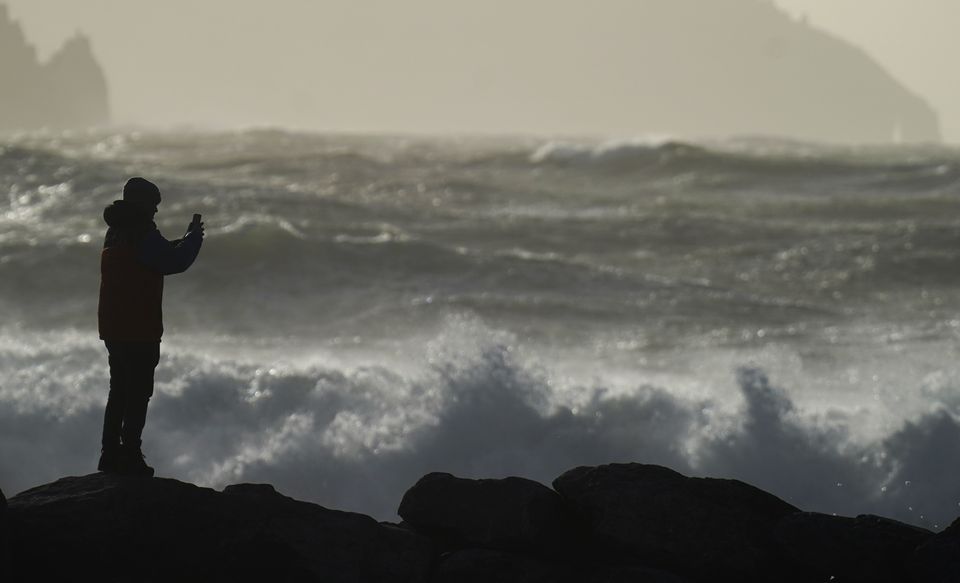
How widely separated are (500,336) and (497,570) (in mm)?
8014

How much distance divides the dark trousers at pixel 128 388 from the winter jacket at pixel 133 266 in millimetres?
54

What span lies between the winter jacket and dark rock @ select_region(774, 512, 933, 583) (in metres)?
2.89

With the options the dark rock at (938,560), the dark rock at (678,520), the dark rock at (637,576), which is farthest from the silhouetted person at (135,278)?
the dark rock at (938,560)

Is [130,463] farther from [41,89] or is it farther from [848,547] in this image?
[41,89]

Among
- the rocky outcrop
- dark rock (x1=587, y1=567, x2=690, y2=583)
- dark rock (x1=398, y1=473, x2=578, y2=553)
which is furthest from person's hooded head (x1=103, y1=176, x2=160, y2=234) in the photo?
dark rock (x1=587, y1=567, x2=690, y2=583)

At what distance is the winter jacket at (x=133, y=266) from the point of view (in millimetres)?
5426

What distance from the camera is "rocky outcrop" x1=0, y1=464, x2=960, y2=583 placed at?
5.22m

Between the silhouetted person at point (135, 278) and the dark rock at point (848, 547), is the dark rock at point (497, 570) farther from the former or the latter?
the silhouetted person at point (135, 278)

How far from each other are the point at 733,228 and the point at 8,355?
548 inches

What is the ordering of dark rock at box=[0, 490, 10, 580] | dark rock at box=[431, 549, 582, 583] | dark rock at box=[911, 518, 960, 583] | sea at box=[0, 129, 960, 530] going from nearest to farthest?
dark rock at box=[0, 490, 10, 580] < dark rock at box=[911, 518, 960, 583] < dark rock at box=[431, 549, 582, 583] < sea at box=[0, 129, 960, 530]

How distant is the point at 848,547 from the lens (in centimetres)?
539

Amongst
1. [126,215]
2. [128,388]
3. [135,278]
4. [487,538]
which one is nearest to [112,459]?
[128,388]

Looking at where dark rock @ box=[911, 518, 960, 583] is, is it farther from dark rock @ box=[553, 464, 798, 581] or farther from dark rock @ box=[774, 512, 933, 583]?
dark rock @ box=[553, 464, 798, 581]

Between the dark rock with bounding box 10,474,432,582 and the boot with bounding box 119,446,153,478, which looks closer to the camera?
the dark rock with bounding box 10,474,432,582
